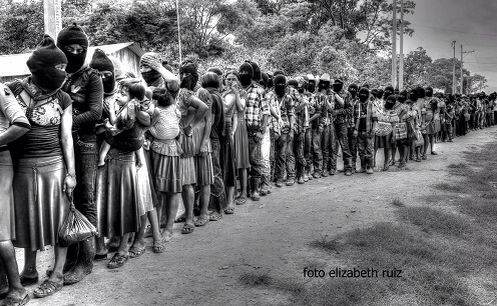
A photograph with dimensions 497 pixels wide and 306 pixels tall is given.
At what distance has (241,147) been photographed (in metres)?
7.30

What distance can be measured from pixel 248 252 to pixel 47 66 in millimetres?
2817

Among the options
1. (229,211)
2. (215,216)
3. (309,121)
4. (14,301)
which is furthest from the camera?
(309,121)

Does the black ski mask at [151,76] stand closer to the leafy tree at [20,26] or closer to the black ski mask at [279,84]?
the black ski mask at [279,84]

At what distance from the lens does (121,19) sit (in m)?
30.9

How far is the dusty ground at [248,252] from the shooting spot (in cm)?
400

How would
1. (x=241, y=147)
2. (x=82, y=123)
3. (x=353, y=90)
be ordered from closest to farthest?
1. (x=82, y=123)
2. (x=241, y=147)
3. (x=353, y=90)

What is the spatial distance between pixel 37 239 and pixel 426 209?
17.9 feet

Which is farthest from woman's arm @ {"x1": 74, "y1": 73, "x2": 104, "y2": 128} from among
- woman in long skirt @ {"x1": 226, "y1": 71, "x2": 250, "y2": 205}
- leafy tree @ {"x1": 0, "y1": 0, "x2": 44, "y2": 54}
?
leafy tree @ {"x1": 0, "y1": 0, "x2": 44, "y2": 54}

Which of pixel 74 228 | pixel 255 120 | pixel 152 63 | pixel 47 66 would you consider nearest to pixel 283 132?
pixel 255 120

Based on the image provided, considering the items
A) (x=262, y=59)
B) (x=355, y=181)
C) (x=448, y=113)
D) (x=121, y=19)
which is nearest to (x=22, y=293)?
(x=355, y=181)

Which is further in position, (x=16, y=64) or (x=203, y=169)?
(x=16, y=64)

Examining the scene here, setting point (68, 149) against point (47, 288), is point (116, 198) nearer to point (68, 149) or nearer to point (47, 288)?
point (68, 149)

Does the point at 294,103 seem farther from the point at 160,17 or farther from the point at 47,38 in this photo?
the point at 160,17

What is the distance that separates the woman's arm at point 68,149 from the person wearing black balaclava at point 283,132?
15.9 feet
